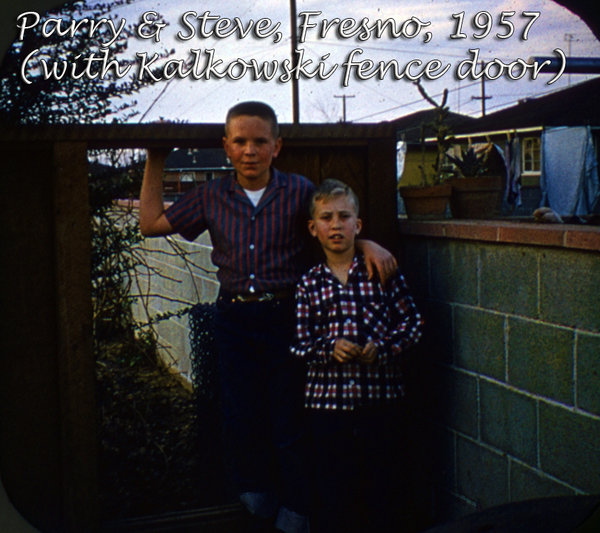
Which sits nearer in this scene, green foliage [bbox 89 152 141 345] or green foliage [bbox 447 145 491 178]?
green foliage [bbox 447 145 491 178]

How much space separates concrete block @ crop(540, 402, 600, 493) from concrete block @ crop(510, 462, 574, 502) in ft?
0.10

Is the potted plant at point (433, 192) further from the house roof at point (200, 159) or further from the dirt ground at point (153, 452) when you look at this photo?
the dirt ground at point (153, 452)

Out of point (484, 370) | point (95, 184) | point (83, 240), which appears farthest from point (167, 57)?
point (484, 370)

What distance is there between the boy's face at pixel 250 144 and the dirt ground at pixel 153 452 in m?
1.50

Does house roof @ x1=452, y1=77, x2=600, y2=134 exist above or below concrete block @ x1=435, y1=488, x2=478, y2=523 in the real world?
above

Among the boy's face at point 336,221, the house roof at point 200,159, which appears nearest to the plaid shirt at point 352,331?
the boy's face at point 336,221

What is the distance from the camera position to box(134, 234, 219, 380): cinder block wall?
505cm

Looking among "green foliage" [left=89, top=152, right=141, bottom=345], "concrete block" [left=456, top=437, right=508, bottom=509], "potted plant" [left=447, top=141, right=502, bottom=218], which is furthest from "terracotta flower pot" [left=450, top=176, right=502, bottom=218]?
"green foliage" [left=89, top=152, right=141, bottom=345]

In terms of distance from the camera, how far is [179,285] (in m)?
5.99

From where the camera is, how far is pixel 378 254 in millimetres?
2521

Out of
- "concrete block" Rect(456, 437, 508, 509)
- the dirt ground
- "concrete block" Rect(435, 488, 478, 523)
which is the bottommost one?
the dirt ground

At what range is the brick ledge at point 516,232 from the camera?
1938mm

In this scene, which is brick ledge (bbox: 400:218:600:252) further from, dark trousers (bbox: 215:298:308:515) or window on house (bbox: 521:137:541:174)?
window on house (bbox: 521:137:541:174)

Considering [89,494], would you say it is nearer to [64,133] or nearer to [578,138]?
[64,133]
